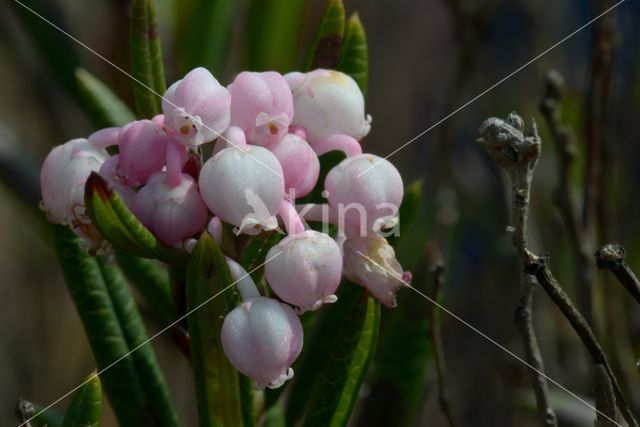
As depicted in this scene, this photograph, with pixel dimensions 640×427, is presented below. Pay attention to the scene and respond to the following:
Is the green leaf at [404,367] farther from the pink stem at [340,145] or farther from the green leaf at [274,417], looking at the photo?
the pink stem at [340,145]

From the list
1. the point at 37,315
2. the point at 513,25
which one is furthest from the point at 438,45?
the point at 37,315

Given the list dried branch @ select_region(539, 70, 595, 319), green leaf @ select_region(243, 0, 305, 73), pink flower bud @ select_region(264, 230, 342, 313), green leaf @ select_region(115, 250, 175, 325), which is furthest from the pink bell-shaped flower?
green leaf @ select_region(243, 0, 305, 73)

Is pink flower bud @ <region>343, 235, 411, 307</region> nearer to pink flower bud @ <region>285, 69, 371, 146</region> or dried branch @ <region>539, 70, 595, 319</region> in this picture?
pink flower bud @ <region>285, 69, 371, 146</region>

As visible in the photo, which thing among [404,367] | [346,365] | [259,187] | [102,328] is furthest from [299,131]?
[404,367]

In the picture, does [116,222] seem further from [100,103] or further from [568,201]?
[568,201]

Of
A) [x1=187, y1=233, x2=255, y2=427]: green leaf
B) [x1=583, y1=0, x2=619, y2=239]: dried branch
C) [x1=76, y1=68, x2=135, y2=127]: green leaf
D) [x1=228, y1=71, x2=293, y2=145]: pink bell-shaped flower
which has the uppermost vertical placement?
[x1=583, y1=0, x2=619, y2=239]: dried branch
